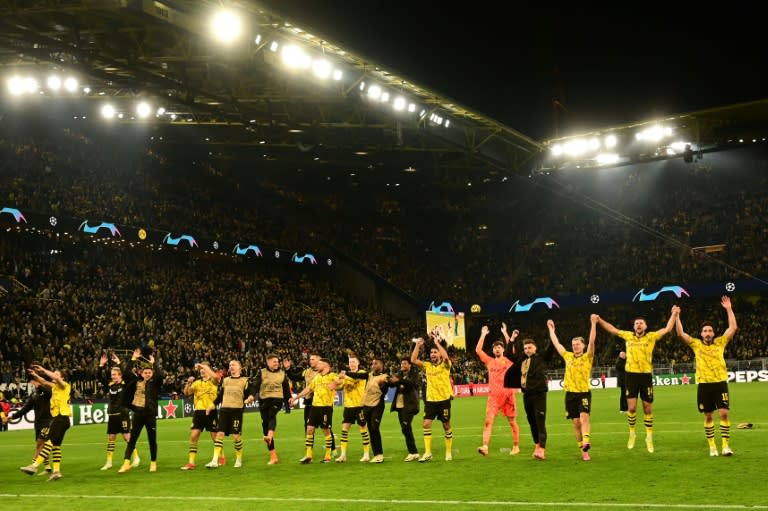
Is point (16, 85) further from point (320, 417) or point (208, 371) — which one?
point (320, 417)

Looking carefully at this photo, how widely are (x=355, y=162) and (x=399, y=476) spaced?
45.2 m

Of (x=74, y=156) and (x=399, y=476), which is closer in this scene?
(x=399, y=476)

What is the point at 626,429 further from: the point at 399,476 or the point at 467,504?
the point at 467,504

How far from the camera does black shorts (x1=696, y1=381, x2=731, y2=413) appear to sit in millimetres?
14523

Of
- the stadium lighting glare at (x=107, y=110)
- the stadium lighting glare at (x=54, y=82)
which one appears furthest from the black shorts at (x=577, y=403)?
the stadium lighting glare at (x=107, y=110)

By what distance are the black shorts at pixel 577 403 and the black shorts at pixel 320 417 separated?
16.0ft

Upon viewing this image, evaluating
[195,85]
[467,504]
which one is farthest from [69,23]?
[467,504]

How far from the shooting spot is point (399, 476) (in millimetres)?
14695

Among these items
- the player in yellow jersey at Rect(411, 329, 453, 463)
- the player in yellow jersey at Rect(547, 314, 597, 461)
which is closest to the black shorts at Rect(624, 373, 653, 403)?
the player in yellow jersey at Rect(547, 314, 597, 461)

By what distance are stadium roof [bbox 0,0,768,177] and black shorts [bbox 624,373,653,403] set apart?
19924 mm

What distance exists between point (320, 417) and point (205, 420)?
255 centimetres

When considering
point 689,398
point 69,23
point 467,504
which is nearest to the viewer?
point 467,504

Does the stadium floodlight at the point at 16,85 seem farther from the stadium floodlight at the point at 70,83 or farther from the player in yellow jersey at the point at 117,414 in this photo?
the player in yellow jersey at the point at 117,414

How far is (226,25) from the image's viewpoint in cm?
3002
